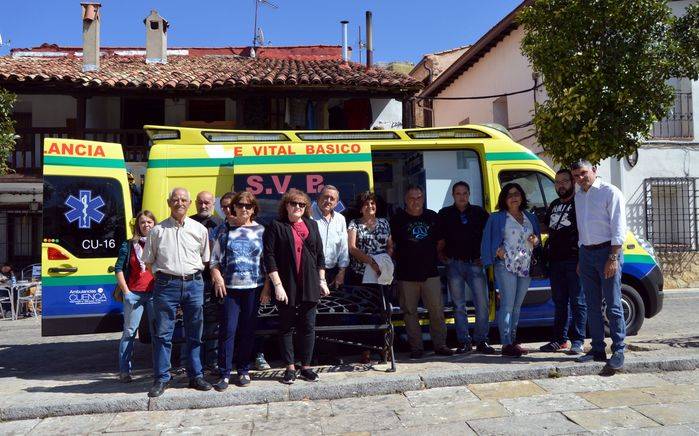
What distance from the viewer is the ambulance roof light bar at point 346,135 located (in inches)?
262

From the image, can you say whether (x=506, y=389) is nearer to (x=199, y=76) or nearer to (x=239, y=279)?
(x=239, y=279)

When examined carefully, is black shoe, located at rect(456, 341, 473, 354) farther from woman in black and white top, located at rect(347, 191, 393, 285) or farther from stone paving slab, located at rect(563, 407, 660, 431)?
stone paving slab, located at rect(563, 407, 660, 431)

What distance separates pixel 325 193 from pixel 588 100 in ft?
9.26

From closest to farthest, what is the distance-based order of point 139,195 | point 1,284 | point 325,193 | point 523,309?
point 325,193
point 523,309
point 139,195
point 1,284

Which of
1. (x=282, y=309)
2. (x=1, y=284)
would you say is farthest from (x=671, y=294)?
(x=1, y=284)

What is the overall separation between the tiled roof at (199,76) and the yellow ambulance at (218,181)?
297 inches

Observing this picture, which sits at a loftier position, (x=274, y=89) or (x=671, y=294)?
(x=274, y=89)

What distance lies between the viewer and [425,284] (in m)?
5.91

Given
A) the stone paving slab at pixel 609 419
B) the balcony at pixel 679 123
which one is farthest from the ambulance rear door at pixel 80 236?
the balcony at pixel 679 123

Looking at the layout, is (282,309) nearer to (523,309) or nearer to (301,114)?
(523,309)

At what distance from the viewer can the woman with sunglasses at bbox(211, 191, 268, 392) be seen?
5.15m

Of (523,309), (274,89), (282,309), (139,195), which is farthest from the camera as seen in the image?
(274,89)

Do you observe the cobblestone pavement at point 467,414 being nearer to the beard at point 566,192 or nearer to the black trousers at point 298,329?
the black trousers at point 298,329

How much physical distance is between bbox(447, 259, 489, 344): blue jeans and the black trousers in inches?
65.2
